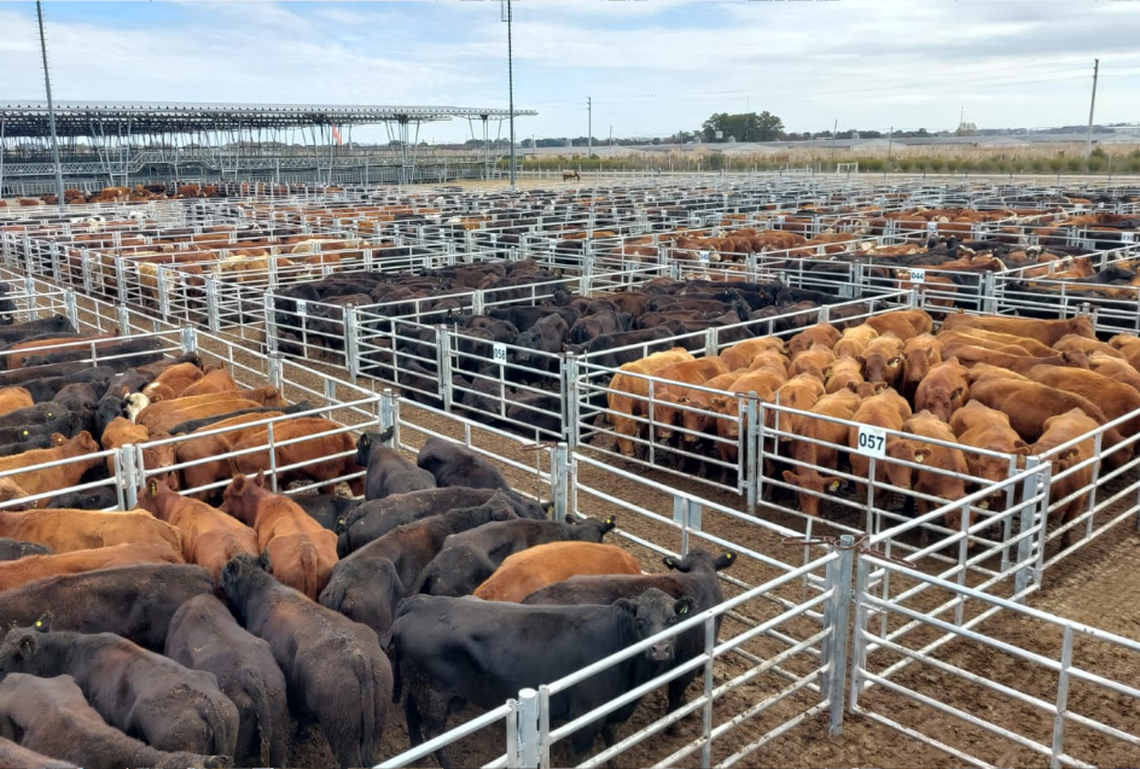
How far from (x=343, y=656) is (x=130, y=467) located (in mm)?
3249

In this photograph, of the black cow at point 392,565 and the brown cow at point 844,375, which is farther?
the brown cow at point 844,375

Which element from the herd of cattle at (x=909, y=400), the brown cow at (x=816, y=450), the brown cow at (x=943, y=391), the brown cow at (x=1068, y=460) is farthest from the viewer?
the brown cow at (x=943, y=391)

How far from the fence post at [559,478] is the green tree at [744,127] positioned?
395ft

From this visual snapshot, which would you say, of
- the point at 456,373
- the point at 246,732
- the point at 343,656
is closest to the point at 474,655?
the point at 343,656

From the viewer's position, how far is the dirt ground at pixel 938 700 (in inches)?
201

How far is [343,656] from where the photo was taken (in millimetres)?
4703

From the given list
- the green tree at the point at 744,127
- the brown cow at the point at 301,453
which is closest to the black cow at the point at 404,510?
the brown cow at the point at 301,453

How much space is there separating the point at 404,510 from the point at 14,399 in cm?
571

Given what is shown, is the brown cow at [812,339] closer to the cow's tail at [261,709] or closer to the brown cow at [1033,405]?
the brown cow at [1033,405]

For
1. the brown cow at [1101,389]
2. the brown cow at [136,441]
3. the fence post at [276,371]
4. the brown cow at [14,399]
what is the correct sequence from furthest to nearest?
the fence post at [276,371], the brown cow at [14,399], the brown cow at [1101,389], the brown cow at [136,441]

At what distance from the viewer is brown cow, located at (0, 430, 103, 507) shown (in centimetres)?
765

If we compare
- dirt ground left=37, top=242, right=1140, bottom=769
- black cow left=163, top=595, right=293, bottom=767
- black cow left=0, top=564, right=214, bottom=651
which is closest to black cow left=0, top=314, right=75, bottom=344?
black cow left=0, top=564, right=214, bottom=651

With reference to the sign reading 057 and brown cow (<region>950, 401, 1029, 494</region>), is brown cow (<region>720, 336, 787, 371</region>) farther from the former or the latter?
the sign reading 057

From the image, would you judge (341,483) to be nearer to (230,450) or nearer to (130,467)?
(230,450)
